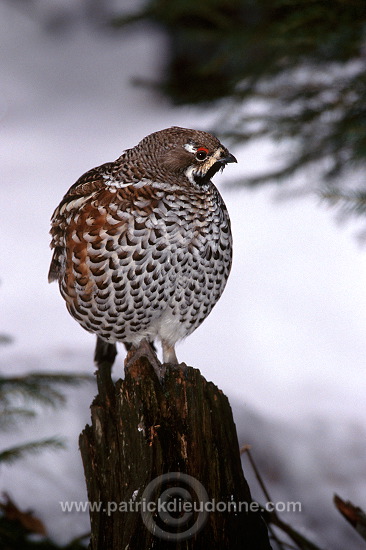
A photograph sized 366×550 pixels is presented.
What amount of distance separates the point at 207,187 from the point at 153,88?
2.73 m

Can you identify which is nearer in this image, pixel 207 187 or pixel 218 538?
pixel 218 538

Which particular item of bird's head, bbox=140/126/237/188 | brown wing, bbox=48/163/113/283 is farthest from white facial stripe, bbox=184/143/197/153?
brown wing, bbox=48/163/113/283

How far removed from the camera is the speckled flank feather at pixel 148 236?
291cm

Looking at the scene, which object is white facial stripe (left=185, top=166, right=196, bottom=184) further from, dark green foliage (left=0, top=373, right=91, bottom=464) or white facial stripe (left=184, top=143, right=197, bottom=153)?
dark green foliage (left=0, top=373, right=91, bottom=464)

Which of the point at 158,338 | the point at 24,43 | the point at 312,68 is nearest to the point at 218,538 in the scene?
the point at 158,338

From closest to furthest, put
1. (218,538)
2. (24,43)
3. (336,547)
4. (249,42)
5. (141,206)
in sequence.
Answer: (218,538) → (141,206) → (249,42) → (336,547) → (24,43)

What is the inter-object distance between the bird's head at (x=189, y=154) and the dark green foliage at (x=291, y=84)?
3.55ft

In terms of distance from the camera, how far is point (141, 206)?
293 centimetres

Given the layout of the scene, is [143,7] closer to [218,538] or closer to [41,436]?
[41,436]

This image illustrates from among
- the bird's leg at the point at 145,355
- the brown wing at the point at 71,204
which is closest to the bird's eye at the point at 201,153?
the brown wing at the point at 71,204

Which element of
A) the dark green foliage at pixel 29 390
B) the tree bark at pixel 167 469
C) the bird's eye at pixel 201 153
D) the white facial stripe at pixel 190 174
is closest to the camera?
the tree bark at pixel 167 469

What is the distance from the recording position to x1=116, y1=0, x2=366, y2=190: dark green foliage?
389cm

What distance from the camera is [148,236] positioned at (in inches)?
114

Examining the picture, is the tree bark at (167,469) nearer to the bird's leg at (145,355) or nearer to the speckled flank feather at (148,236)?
the bird's leg at (145,355)
